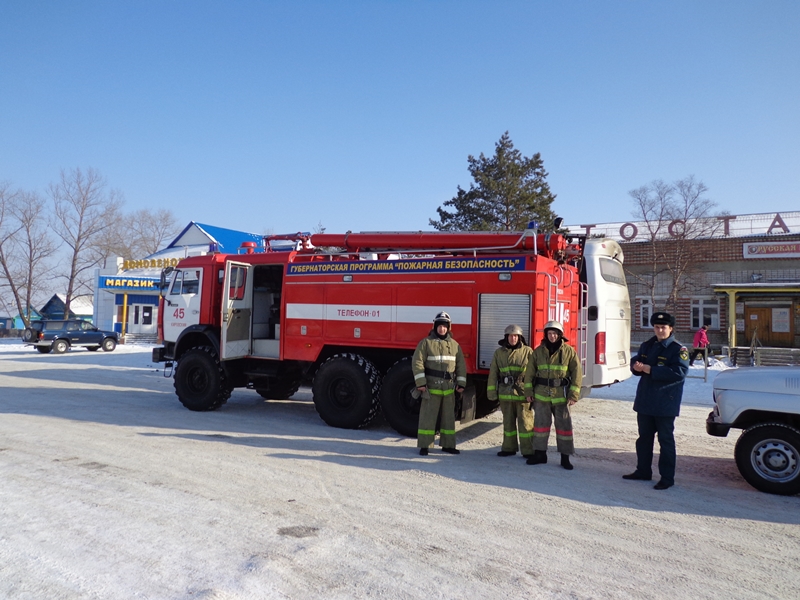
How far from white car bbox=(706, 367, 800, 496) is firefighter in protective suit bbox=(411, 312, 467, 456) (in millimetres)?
3035

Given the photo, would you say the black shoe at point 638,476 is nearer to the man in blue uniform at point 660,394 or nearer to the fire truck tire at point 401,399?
the man in blue uniform at point 660,394

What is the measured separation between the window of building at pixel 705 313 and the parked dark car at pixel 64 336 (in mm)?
28953

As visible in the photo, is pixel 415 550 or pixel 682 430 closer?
pixel 415 550

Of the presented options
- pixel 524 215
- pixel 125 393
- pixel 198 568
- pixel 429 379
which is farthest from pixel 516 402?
pixel 524 215

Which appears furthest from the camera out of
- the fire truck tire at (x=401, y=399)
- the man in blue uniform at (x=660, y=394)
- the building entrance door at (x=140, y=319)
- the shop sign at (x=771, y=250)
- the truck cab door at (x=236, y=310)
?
the building entrance door at (x=140, y=319)

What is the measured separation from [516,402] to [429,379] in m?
1.14

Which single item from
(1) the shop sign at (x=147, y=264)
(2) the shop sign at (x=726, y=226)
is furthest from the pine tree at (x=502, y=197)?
(1) the shop sign at (x=147, y=264)

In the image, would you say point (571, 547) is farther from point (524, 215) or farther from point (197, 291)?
point (524, 215)

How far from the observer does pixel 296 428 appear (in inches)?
355

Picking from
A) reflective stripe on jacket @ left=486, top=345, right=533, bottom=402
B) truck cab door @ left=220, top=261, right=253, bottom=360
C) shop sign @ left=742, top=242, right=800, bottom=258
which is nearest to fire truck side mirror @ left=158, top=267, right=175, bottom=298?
truck cab door @ left=220, top=261, right=253, bottom=360

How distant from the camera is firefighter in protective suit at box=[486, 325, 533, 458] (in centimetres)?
717

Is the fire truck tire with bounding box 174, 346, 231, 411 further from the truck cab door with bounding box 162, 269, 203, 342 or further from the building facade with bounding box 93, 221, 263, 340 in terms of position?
the building facade with bounding box 93, 221, 263, 340

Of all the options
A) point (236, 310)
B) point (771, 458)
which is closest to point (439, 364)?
point (771, 458)

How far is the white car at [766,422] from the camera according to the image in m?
5.77
